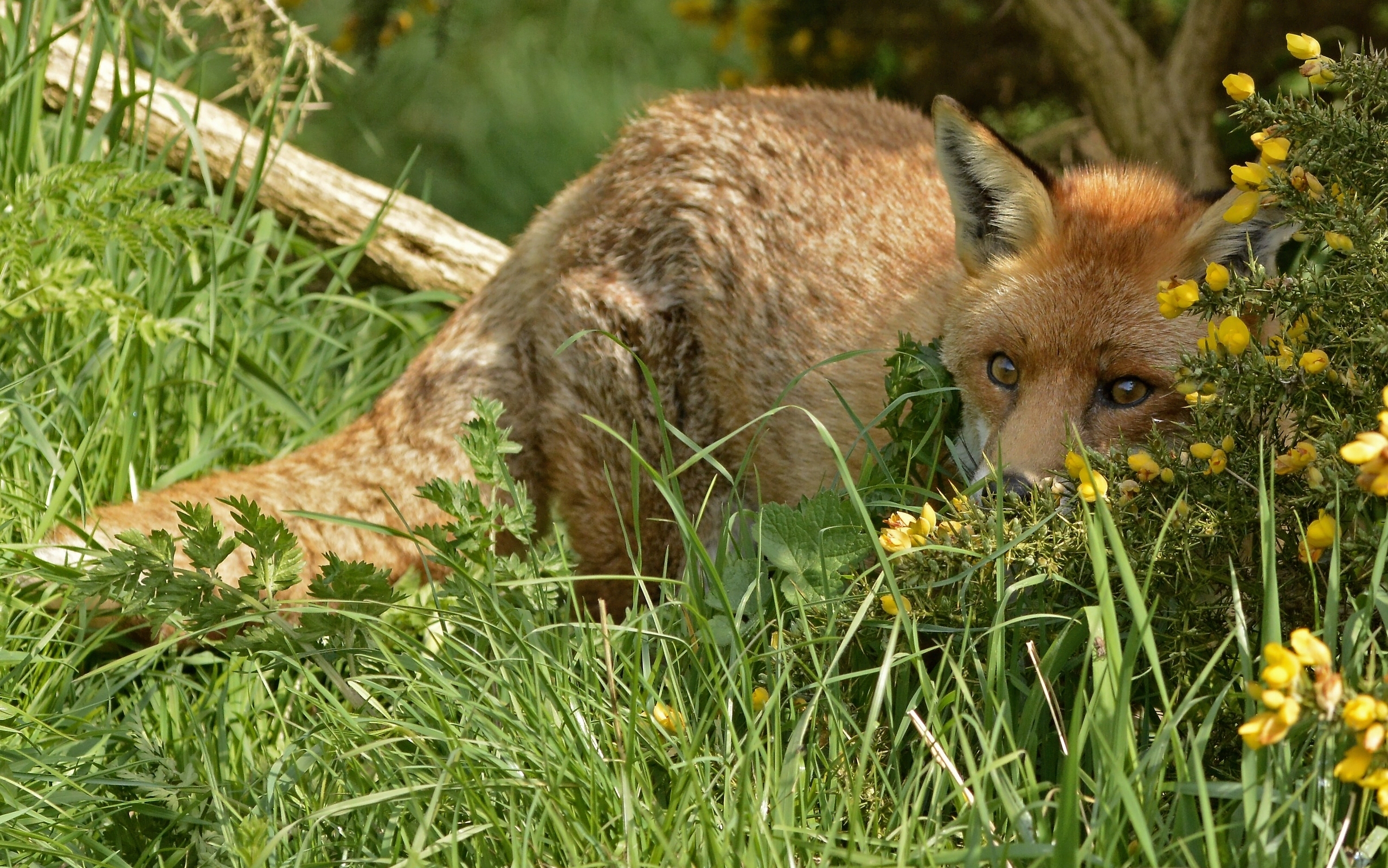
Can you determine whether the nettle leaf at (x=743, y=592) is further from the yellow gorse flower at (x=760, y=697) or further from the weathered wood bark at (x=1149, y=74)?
the weathered wood bark at (x=1149, y=74)

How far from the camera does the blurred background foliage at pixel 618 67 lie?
587cm

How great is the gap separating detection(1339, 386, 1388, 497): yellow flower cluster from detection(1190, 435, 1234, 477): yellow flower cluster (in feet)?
1.53

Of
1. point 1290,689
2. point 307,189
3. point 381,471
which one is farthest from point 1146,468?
point 307,189

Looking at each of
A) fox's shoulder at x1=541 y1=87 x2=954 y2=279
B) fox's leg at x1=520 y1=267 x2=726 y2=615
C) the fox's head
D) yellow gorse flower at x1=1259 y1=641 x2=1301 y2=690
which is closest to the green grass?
fox's shoulder at x1=541 y1=87 x2=954 y2=279

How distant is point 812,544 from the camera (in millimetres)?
2840

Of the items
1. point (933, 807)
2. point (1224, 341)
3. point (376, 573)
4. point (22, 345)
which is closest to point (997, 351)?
point (1224, 341)

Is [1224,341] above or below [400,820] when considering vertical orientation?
above

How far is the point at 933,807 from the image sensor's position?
85.0 inches

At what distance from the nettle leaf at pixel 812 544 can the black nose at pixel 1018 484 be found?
0.36m

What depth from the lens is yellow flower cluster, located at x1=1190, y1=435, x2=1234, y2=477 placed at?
2.36m

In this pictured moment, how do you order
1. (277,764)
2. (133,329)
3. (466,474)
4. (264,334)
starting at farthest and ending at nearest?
(264,334) → (466,474) → (133,329) → (277,764)

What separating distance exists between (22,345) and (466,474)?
1.52 metres

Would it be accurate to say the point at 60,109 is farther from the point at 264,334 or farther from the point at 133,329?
the point at 133,329

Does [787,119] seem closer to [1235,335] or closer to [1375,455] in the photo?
[1235,335]
